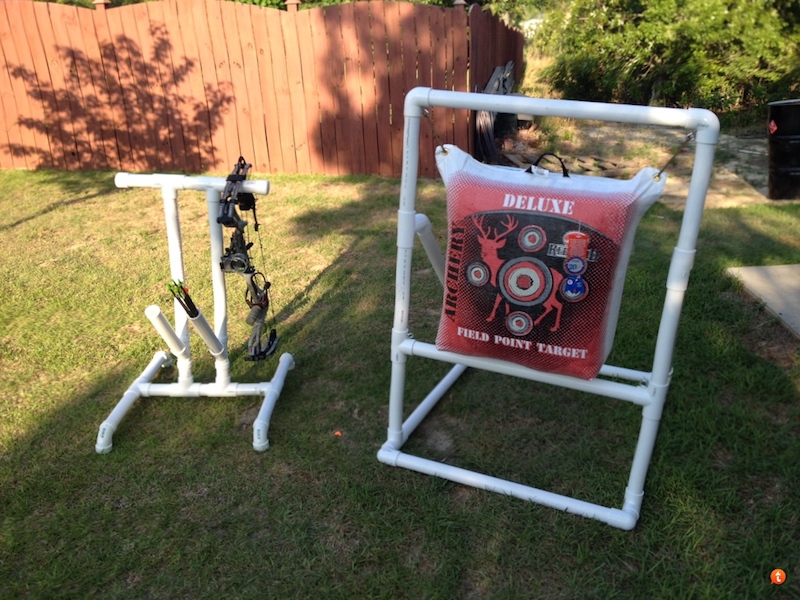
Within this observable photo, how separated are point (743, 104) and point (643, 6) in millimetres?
2212

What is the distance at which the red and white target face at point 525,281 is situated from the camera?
7.05 ft

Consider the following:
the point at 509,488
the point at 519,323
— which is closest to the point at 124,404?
the point at 509,488

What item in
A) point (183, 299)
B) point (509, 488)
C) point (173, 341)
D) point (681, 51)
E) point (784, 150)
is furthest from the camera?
point (681, 51)

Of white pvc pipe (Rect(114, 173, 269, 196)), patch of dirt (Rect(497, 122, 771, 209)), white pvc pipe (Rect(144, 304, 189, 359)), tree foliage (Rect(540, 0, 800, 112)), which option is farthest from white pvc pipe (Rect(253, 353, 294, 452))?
tree foliage (Rect(540, 0, 800, 112))

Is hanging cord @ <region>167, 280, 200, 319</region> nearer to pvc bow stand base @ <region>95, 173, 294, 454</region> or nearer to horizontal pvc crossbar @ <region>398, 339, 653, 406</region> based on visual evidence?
pvc bow stand base @ <region>95, 173, 294, 454</region>

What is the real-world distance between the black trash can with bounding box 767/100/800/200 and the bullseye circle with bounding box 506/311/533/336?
15.2 feet

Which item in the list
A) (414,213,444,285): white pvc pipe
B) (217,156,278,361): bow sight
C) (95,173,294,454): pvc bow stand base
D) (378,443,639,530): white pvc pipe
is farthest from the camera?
(95,173,294,454): pvc bow stand base

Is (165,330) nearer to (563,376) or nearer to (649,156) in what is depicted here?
(563,376)

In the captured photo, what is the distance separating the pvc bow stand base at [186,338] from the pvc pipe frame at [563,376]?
0.59 metres

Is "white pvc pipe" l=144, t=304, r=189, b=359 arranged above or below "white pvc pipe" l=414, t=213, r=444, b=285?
below

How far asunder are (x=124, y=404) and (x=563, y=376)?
1869 millimetres

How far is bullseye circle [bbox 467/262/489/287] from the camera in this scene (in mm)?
2236

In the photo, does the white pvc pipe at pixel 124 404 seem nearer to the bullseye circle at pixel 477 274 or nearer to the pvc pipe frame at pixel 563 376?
the pvc pipe frame at pixel 563 376

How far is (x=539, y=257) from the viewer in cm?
213
